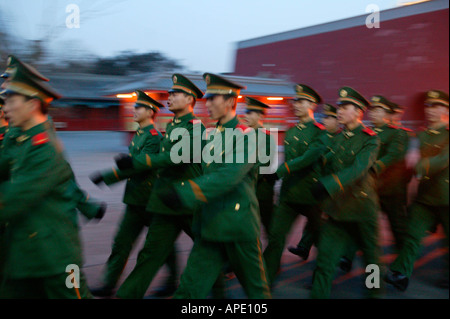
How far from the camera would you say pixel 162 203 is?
393 centimetres

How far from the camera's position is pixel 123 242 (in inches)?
166

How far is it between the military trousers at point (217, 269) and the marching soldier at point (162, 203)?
2.38ft

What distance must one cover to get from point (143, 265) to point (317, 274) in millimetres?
1482

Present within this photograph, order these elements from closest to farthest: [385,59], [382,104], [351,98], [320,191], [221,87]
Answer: [221,87] → [320,191] → [351,98] → [382,104] → [385,59]

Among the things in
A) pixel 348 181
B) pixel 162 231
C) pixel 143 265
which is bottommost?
pixel 143 265

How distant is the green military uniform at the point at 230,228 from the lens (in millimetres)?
3053

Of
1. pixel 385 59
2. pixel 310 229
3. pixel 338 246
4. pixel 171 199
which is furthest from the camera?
pixel 385 59

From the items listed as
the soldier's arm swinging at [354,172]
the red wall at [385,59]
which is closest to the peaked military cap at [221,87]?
the soldier's arm swinging at [354,172]

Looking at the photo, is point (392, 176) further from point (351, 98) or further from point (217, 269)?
point (217, 269)

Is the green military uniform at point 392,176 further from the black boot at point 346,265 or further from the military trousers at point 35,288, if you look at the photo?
the military trousers at point 35,288

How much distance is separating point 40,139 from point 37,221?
18.4 inches

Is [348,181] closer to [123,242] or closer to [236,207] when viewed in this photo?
[236,207]

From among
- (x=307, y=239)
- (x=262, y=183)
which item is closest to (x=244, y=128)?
(x=262, y=183)
